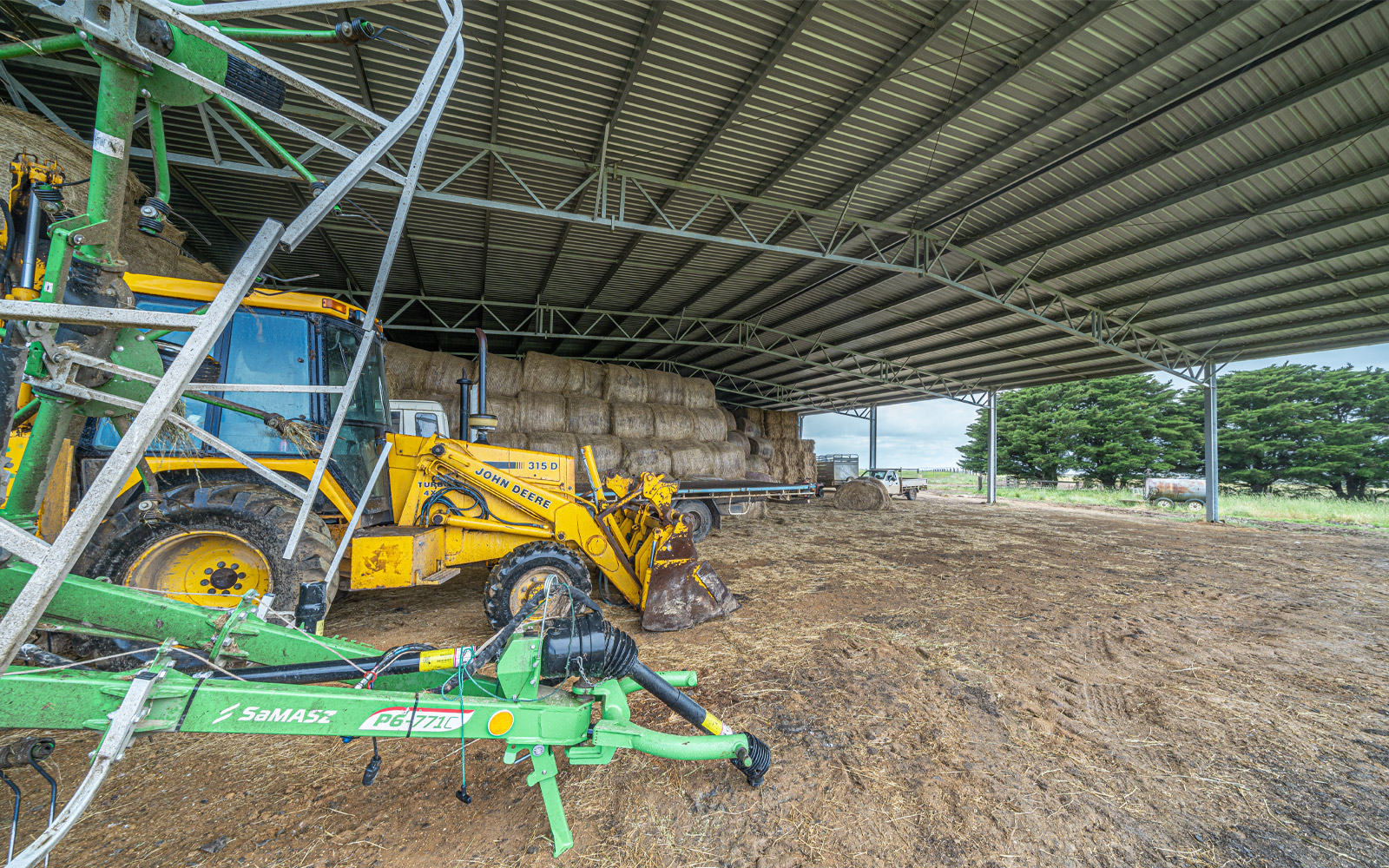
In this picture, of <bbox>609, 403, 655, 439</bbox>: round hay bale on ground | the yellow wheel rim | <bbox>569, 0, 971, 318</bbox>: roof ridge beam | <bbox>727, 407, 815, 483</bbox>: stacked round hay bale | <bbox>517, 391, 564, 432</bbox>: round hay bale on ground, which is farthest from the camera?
<bbox>727, 407, 815, 483</bbox>: stacked round hay bale

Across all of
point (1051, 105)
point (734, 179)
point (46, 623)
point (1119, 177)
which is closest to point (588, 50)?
point (734, 179)

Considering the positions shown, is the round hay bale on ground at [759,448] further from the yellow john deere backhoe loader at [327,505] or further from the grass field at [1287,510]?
the yellow john deere backhoe loader at [327,505]

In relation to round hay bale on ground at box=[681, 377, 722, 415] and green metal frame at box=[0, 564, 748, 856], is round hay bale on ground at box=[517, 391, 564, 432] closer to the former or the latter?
round hay bale on ground at box=[681, 377, 722, 415]

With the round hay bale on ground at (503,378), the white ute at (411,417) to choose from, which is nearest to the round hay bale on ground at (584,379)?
the round hay bale on ground at (503,378)

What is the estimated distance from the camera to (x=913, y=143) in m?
6.25

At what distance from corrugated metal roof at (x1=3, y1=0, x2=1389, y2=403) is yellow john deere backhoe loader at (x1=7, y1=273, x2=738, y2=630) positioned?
2.24 meters

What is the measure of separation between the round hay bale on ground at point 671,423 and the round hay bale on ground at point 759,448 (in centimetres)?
441

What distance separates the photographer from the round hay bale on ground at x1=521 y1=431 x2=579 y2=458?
10.7m

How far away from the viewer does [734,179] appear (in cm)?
723

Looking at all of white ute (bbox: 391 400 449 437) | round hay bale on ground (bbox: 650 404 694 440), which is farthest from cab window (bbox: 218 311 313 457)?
round hay bale on ground (bbox: 650 404 694 440)

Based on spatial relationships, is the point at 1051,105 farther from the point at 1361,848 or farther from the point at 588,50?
the point at 1361,848

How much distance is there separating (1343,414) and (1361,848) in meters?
35.4

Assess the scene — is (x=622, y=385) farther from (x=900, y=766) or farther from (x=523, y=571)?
(x=900, y=766)

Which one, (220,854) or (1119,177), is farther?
(1119,177)
